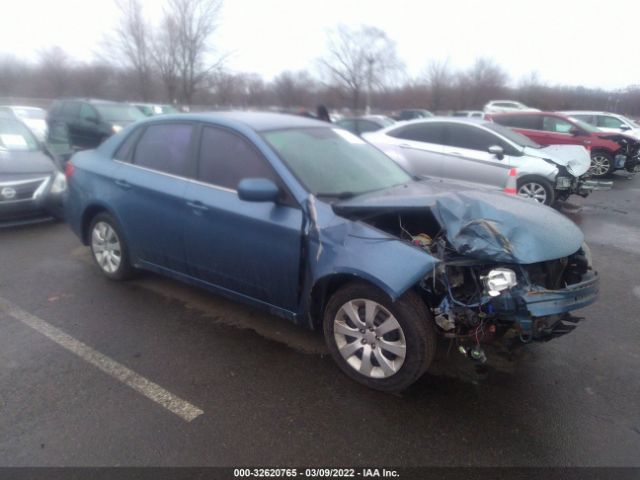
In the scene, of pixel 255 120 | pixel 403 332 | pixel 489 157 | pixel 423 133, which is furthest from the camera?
A: pixel 423 133

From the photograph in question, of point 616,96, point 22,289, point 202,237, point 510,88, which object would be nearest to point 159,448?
point 202,237

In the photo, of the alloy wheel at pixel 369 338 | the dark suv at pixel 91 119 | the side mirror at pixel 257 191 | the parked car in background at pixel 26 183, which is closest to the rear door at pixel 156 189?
the side mirror at pixel 257 191

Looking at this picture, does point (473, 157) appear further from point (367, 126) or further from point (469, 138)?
point (367, 126)

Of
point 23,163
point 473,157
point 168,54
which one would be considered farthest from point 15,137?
point 168,54

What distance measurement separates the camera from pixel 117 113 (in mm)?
12664

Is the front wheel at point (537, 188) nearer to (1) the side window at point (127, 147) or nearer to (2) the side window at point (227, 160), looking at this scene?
(2) the side window at point (227, 160)

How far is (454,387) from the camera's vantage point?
3.04 metres

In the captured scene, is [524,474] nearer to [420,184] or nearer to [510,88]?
[420,184]

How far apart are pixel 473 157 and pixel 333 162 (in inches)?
191

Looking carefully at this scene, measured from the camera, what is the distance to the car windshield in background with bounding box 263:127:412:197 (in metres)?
3.39

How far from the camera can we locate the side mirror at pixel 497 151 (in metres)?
7.45

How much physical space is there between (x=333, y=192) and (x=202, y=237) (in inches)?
43.0

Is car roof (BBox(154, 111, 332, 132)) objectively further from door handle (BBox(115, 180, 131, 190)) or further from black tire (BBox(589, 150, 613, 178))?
black tire (BBox(589, 150, 613, 178))

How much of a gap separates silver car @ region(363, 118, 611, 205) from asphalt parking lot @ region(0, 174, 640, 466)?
388 cm
